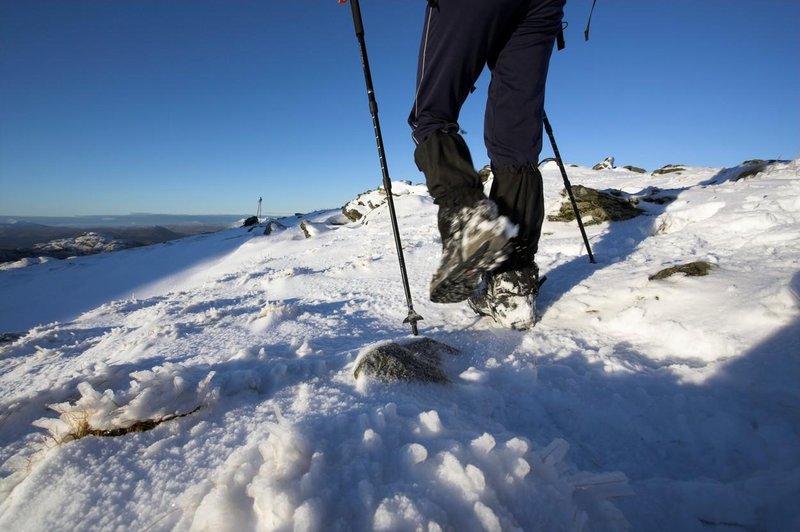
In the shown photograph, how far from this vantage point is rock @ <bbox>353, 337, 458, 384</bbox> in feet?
3.96

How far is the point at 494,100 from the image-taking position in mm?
1873

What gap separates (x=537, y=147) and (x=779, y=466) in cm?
150

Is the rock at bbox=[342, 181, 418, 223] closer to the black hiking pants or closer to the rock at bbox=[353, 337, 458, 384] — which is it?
the black hiking pants

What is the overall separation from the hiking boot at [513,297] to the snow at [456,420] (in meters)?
0.08

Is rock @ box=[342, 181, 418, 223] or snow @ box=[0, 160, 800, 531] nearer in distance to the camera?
snow @ box=[0, 160, 800, 531]

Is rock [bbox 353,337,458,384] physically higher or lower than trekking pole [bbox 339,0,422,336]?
lower

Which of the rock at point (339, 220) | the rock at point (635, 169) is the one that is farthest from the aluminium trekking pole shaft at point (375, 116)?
the rock at point (635, 169)

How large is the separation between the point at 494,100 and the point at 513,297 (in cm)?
104

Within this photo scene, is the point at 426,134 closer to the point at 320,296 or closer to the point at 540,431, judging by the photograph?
the point at 540,431

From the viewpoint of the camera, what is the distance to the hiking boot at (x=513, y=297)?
1917mm

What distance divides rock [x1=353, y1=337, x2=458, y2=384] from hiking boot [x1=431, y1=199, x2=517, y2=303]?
1.33 feet

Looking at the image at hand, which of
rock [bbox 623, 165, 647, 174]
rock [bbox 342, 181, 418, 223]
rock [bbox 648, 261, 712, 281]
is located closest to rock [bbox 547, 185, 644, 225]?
rock [bbox 648, 261, 712, 281]

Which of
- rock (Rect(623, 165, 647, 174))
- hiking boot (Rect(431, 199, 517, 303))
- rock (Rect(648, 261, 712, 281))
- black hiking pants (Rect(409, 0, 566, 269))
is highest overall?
rock (Rect(623, 165, 647, 174))

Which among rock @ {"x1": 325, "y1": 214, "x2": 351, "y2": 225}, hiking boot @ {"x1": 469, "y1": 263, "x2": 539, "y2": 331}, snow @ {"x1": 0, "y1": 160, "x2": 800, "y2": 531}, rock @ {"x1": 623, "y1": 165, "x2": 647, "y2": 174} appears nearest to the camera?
snow @ {"x1": 0, "y1": 160, "x2": 800, "y2": 531}
